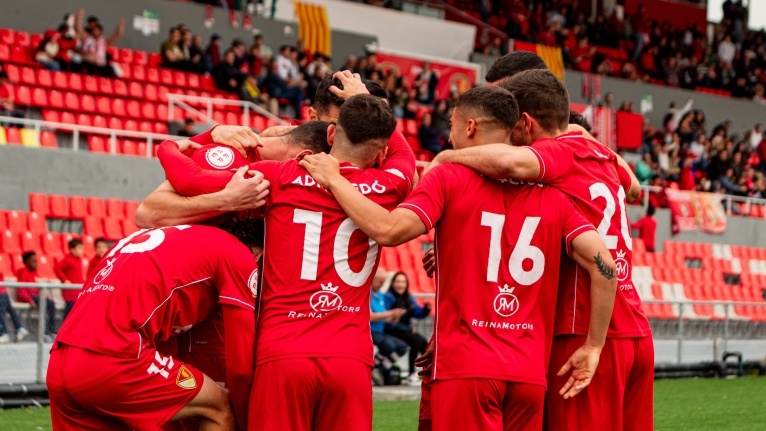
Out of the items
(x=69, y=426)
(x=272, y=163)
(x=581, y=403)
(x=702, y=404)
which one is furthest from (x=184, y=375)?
(x=702, y=404)

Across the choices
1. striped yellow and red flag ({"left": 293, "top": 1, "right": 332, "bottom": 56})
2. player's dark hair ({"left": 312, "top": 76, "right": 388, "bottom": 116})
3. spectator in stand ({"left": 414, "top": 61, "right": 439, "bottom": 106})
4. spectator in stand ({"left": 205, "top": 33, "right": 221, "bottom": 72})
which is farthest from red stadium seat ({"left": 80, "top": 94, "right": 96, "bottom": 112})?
player's dark hair ({"left": 312, "top": 76, "right": 388, "bottom": 116})

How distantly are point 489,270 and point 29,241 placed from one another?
1173cm

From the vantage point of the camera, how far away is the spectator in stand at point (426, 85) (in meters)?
24.5

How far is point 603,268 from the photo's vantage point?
15.0 feet

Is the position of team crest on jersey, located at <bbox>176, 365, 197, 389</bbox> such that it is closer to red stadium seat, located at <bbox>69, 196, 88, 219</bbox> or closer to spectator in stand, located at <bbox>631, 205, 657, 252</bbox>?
red stadium seat, located at <bbox>69, 196, 88, 219</bbox>

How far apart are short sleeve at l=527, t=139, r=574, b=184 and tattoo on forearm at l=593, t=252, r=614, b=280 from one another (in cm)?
38

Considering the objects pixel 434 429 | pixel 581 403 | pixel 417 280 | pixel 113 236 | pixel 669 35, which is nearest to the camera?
pixel 434 429

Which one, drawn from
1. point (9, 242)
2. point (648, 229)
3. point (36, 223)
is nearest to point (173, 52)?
point (36, 223)

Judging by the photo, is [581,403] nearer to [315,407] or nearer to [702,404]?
Result: [315,407]

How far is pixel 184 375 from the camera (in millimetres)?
4605

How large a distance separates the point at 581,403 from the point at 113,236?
1186 cm

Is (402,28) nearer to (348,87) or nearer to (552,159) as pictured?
(348,87)

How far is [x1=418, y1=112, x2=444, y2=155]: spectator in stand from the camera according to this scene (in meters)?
22.3

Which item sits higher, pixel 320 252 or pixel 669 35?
pixel 669 35
